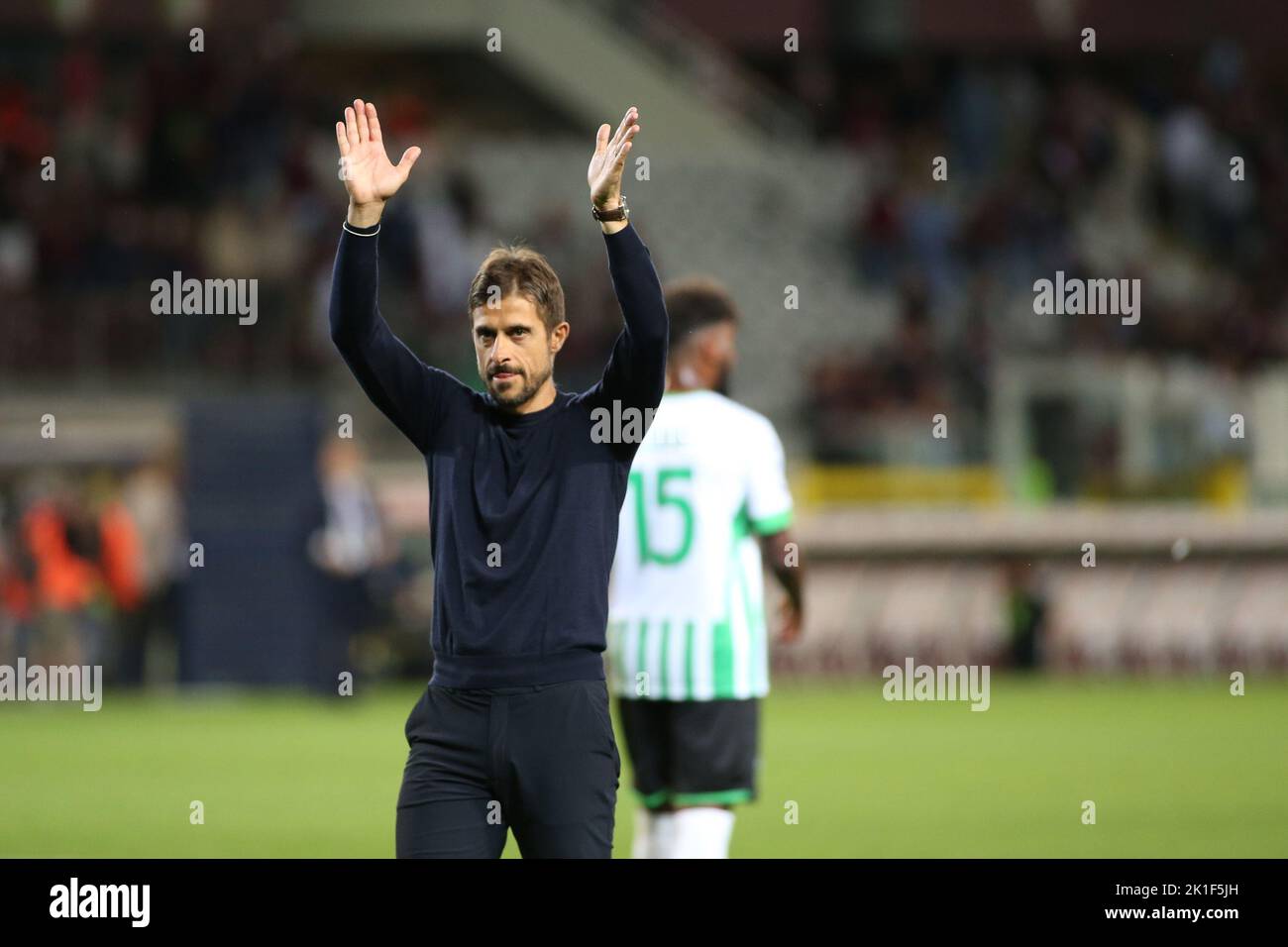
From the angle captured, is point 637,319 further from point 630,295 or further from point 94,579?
point 94,579

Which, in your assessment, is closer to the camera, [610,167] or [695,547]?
[610,167]

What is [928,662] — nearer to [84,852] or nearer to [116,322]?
[116,322]

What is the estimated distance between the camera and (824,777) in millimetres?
14000

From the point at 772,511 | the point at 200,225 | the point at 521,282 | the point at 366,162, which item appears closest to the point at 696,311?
the point at 772,511

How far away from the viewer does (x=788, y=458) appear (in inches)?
974

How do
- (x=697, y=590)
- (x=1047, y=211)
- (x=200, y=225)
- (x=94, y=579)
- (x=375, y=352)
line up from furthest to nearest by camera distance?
(x=1047, y=211) < (x=200, y=225) < (x=94, y=579) < (x=697, y=590) < (x=375, y=352)

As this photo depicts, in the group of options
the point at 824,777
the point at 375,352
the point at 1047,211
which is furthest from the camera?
the point at 1047,211

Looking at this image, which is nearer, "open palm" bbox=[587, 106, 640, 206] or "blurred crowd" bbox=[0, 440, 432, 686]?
"open palm" bbox=[587, 106, 640, 206]

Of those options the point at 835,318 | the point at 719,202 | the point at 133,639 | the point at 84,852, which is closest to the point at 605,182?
the point at 84,852

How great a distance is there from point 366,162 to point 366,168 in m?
0.02

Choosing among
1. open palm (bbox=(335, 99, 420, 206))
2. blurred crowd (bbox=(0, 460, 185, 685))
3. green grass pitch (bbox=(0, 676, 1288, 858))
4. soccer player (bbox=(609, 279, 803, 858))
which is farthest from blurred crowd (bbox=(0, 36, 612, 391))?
open palm (bbox=(335, 99, 420, 206))

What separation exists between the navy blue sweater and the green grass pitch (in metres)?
4.74

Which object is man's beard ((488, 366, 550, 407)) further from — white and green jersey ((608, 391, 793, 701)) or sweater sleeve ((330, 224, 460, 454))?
white and green jersey ((608, 391, 793, 701))

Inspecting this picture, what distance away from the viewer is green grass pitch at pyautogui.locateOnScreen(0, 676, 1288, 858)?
1079 cm
